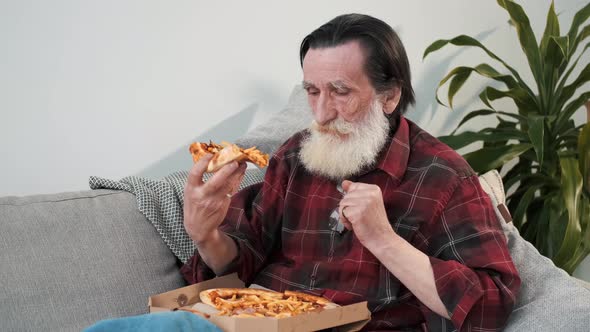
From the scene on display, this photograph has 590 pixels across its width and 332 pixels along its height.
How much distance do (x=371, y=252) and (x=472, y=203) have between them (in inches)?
9.4

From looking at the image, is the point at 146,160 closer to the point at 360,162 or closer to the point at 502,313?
the point at 360,162

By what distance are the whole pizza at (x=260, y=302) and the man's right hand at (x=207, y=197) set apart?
14 cm

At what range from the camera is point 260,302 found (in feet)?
4.92

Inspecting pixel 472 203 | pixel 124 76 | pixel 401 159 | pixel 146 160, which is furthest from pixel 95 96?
pixel 472 203

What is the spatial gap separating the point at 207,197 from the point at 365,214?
0.32 meters

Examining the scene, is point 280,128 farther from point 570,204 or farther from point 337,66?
point 570,204

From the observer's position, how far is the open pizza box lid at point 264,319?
1.33 m

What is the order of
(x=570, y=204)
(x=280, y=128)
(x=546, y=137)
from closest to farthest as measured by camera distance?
1. (x=280, y=128)
2. (x=570, y=204)
3. (x=546, y=137)

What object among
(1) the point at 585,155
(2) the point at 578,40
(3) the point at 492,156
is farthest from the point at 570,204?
(2) the point at 578,40

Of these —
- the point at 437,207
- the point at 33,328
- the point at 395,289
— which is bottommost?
the point at 33,328

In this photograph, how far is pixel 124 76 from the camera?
2.28 metres

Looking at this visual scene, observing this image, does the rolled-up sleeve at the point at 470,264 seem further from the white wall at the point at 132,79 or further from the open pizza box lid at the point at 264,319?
the white wall at the point at 132,79

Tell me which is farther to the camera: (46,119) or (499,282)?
(46,119)

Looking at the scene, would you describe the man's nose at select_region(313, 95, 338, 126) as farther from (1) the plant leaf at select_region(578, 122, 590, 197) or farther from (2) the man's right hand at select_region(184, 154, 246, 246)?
(1) the plant leaf at select_region(578, 122, 590, 197)
